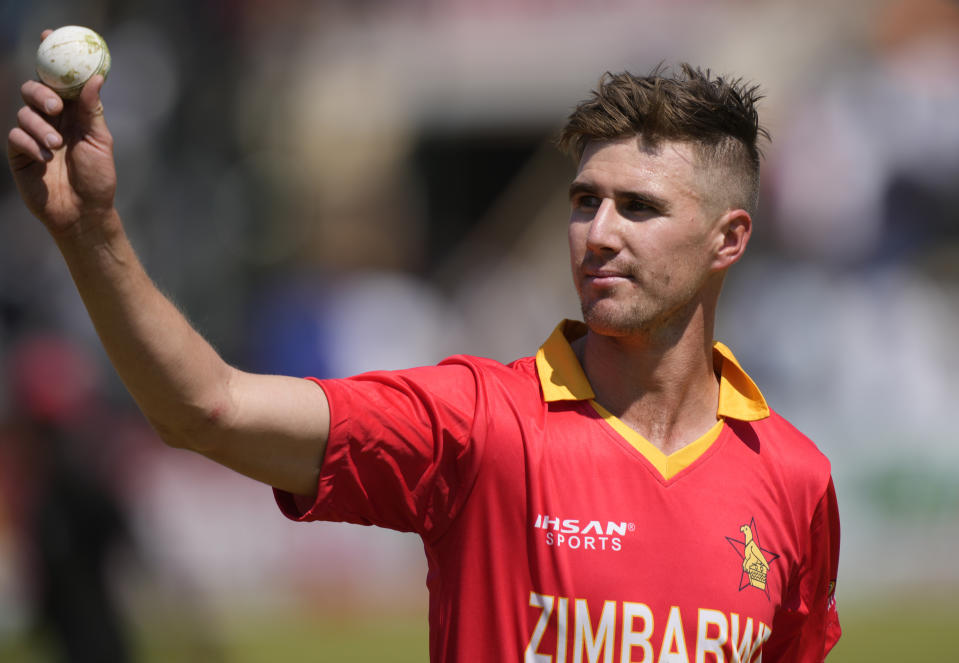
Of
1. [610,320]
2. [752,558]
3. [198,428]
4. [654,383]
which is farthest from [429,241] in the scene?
[198,428]

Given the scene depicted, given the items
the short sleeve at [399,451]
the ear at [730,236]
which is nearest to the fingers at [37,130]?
the short sleeve at [399,451]

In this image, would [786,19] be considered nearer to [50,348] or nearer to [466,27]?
[466,27]

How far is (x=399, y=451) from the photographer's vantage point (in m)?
2.67

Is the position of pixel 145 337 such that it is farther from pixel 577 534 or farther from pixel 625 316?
pixel 625 316

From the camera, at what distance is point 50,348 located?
775cm

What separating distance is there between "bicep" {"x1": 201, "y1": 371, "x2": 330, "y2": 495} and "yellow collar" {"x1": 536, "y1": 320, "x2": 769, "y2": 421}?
0.67 m

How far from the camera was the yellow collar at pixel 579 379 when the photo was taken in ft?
9.89

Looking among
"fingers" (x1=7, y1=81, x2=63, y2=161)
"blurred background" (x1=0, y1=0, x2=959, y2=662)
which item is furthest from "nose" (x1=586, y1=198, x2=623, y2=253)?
"blurred background" (x1=0, y1=0, x2=959, y2=662)

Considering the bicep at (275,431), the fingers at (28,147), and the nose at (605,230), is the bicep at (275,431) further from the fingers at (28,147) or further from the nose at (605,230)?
the nose at (605,230)

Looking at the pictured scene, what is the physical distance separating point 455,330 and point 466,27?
3889 millimetres

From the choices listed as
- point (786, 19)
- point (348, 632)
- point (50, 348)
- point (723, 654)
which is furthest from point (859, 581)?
point (723, 654)

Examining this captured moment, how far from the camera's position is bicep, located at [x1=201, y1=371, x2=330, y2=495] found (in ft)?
7.93

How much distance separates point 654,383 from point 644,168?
58cm

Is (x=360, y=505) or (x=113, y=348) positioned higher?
(x=113, y=348)
